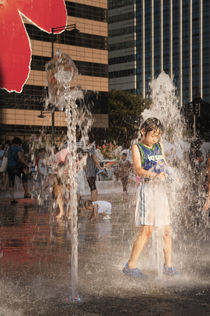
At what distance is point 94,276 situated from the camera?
5605 millimetres

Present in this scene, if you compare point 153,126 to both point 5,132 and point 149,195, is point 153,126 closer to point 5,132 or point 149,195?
point 149,195

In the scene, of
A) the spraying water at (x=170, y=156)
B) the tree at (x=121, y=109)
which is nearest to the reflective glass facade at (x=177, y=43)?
the tree at (x=121, y=109)

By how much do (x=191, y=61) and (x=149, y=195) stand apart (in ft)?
451

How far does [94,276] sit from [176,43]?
462ft

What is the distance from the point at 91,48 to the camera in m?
65.9

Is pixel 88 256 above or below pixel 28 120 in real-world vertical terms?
below

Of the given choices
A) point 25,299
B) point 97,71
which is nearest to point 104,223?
point 25,299

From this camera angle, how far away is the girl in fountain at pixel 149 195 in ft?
18.0

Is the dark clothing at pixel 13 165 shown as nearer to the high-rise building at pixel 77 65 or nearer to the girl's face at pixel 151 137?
the girl's face at pixel 151 137

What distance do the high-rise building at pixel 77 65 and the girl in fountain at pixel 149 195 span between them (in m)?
51.2

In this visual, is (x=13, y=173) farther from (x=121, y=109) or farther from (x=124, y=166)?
(x=121, y=109)

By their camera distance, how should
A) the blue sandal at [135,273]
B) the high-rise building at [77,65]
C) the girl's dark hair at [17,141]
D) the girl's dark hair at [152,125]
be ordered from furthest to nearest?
1. the high-rise building at [77,65]
2. the girl's dark hair at [17,141]
3. the girl's dark hair at [152,125]
4. the blue sandal at [135,273]

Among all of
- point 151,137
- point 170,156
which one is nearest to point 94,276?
point 151,137

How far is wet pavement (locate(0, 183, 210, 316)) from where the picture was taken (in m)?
4.39
